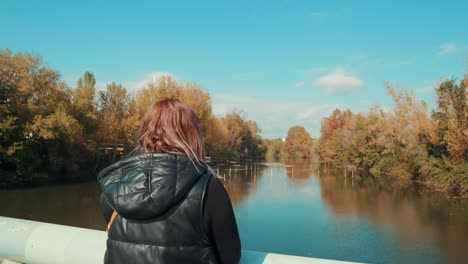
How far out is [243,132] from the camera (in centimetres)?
6938

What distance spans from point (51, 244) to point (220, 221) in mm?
1005

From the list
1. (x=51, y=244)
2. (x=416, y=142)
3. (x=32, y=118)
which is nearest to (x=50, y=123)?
(x=32, y=118)

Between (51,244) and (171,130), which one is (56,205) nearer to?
(51,244)

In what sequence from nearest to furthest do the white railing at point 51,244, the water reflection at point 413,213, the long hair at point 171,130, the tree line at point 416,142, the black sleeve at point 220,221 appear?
the black sleeve at point 220,221
the long hair at point 171,130
the white railing at point 51,244
the water reflection at point 413,213
the tree line at point 416,142

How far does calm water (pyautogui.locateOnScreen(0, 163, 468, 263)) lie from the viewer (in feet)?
39.7

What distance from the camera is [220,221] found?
3.94ft

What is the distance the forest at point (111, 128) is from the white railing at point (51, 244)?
22.8m

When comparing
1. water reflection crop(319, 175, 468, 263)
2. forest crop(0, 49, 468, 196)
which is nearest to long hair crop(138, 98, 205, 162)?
water reflection crop(319, 175, 468, 263)

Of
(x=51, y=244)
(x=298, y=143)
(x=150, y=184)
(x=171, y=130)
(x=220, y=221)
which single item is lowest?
(x=51, y=244)

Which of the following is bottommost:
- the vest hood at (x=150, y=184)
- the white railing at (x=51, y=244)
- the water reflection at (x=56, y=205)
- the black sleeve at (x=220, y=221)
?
the water reflection at (x=56, y=205)

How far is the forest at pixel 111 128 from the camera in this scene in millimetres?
21938

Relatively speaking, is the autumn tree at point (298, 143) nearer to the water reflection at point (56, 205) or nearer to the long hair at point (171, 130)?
the water reflection at point (56, 205)

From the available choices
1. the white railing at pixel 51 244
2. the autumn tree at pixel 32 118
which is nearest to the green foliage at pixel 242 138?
the autumn tree at pixel 32 118

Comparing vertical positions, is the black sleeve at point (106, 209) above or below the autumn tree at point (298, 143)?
below
